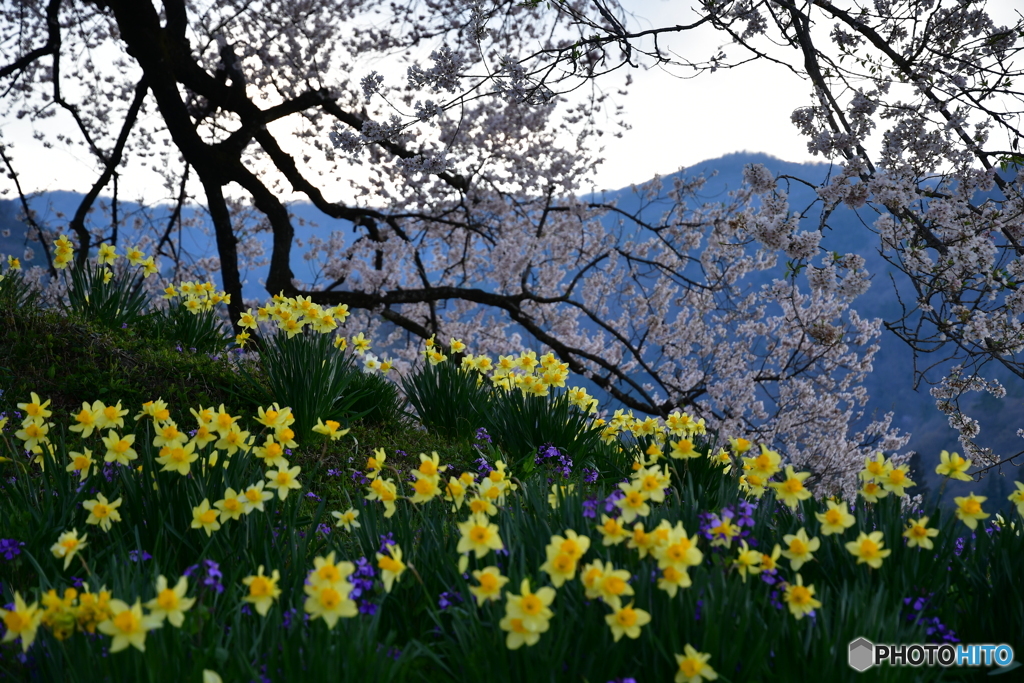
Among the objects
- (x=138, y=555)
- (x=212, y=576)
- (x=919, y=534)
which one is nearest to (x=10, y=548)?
(x=138, y=555)

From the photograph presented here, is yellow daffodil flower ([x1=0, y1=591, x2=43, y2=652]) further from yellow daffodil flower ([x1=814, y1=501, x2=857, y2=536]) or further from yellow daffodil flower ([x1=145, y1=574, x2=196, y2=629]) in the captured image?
yellow daffodil flower ([x1=814, y1=501, x2=857, y2=536])

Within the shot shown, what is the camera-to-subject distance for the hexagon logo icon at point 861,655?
170cm

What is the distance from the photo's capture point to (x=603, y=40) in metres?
4.32

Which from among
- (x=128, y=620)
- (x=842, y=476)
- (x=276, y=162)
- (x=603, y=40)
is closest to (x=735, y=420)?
(x=842, y=476)

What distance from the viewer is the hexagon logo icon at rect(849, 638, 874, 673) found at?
1.70 meters

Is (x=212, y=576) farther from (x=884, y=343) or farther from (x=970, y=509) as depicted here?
(x=884, y=343)

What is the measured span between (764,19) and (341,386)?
13.7 ft

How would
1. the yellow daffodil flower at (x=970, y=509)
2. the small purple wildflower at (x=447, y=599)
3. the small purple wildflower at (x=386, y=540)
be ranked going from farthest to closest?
the small purple wildflower at (x=386, y=540) < the yellow daffodil flower at (x=970, y=509) < the small purple wildflower at (x=447, y=599)

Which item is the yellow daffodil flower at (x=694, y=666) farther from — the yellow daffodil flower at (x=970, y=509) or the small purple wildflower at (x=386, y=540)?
the yellow daffodil flower at (x=970, y=509)

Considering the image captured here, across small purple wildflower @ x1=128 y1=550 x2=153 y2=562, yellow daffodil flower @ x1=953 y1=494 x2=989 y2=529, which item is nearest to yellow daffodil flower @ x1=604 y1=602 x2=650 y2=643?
yellow daffodil flower @ x1=953 y1=494 x2=989 y2=529

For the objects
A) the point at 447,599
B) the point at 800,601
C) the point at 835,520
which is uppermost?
the point at 835,520

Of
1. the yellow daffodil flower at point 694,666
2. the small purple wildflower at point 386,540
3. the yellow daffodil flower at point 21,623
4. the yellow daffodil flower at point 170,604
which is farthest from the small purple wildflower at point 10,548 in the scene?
the yellow daffodil flower at point 694,666

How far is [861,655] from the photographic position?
172 centimetres

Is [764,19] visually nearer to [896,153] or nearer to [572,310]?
[896,153]
